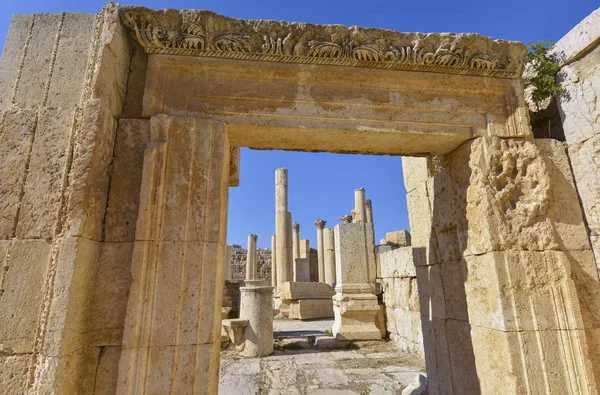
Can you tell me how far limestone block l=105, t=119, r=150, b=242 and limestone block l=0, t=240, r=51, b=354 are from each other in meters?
0.39

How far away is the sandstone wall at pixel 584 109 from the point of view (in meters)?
2.69

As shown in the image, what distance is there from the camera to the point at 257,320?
286 inches

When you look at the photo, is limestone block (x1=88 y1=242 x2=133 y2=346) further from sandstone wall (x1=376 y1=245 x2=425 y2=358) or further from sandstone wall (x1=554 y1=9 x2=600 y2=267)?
sandstone wall (x1=376 y1=245 x2=425 y2=358)

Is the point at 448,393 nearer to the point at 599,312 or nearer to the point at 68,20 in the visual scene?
the point at 599,312

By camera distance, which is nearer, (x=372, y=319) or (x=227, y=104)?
(x=227, y=104)

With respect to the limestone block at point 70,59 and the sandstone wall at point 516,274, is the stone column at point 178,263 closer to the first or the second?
the limestone block at point 70,59

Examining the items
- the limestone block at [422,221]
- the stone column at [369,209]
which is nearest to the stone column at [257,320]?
the limestone block at [422,221]

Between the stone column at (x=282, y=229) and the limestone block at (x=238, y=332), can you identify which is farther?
the stone column at (x=282, y=229)

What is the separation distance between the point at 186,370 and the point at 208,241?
79cm

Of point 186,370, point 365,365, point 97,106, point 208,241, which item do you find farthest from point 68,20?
point 365,365

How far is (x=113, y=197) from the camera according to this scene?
234 centimetres

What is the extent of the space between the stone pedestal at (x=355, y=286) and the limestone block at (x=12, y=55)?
718 cm

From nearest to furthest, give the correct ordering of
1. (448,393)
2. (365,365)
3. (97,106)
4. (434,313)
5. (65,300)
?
(65,300), (97,106), (448,393), (434,313), (365,365)

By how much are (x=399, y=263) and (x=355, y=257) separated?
1.60 meters
